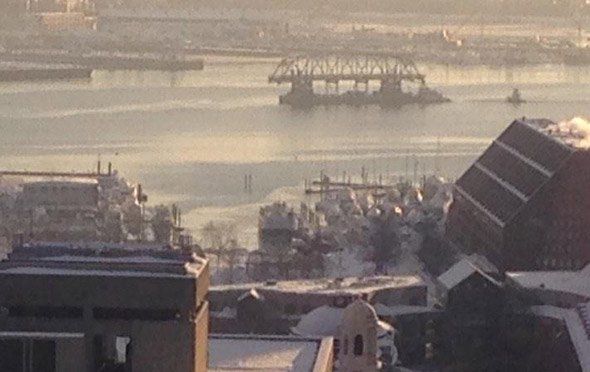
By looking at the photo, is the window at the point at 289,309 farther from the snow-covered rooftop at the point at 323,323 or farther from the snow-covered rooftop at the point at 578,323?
the snow-covered rooftop at the point at 578,323

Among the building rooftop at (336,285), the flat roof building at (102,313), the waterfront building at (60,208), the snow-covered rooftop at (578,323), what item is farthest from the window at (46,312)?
the waterfront building at (60,208)

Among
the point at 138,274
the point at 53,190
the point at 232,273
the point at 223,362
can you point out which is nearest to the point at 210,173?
the point at 53,190

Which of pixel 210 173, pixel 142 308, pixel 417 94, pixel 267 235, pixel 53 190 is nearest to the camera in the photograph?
pixel 142 308

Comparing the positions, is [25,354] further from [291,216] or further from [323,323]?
[291,216]

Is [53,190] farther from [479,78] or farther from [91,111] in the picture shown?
[479,78]

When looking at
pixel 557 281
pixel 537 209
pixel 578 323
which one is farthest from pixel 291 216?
pixel 578 323

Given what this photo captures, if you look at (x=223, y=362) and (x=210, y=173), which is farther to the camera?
(x=210, y=173)
